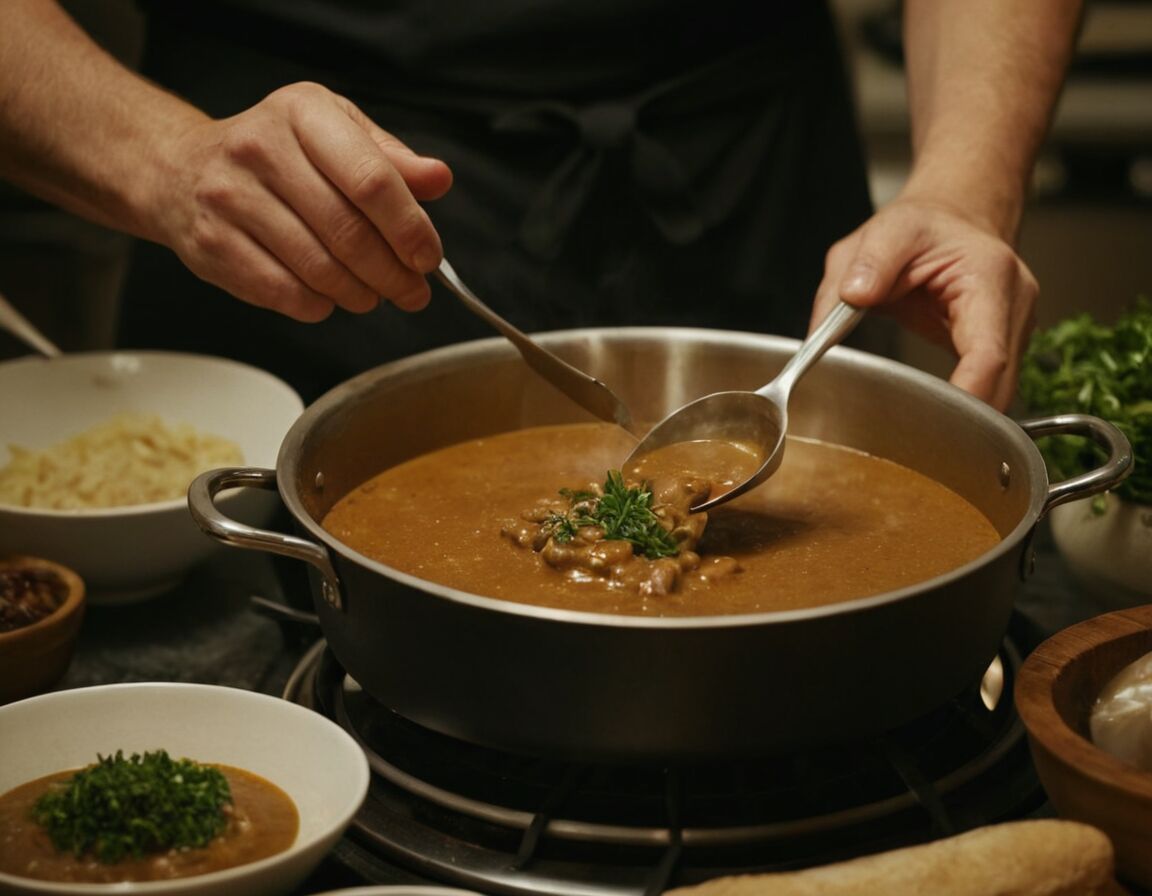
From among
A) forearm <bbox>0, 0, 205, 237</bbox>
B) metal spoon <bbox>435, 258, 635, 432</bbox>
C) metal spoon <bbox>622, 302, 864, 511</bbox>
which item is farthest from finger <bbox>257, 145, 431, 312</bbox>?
metal spoon <bbox>622, 302, 864, 511</bbox>

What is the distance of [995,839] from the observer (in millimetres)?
1068

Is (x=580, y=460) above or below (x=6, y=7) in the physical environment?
below

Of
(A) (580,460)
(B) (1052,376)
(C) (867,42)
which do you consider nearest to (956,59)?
(B) (1052,376)

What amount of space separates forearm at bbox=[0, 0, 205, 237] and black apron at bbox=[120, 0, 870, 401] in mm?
344

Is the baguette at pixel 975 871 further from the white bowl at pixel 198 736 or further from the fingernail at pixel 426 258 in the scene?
the fingernail at pixel 426 258

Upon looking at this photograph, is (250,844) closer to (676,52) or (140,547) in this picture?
(140,547)

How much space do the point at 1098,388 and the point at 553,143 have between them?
97 centimetres

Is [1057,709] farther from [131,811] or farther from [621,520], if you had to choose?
[131,811]

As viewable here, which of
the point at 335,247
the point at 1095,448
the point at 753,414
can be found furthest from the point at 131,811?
the point at 1095,448

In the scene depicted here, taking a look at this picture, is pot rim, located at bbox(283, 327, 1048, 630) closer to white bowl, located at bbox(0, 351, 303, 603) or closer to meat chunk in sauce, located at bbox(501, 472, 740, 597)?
meat chunk in sauce, located at bbox(501, 472, 740, 597)

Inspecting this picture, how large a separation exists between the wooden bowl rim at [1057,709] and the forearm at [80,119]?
1.22 meters

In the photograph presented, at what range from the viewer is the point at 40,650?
1.48 metres

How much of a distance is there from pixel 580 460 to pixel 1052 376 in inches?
27.2

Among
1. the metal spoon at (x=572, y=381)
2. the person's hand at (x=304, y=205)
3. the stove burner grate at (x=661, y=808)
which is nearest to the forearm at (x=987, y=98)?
the metal spoon at (x=572, y=381)
